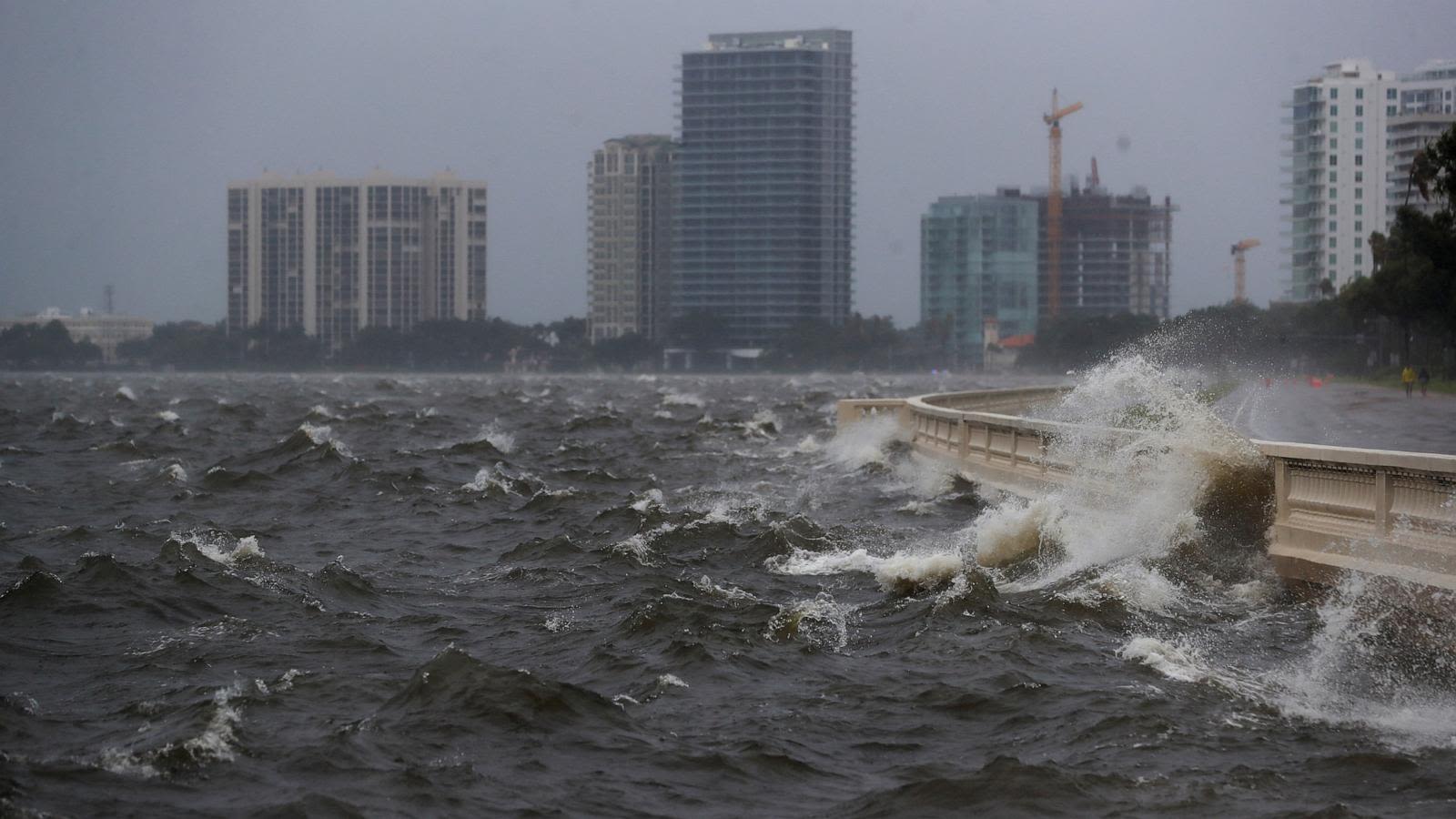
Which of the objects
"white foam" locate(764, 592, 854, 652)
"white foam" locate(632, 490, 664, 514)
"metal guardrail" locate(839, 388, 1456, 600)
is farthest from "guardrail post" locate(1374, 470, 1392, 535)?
"white foam" locate(632, 490, 664, 514)

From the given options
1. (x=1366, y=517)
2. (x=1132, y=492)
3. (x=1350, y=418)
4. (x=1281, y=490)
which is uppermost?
(x=1281, y=490)

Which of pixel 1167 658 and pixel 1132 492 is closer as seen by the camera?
pixel 1167 658

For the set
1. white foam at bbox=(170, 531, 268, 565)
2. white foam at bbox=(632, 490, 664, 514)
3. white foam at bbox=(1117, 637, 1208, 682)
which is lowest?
white foam at bbox=(170, 531, 268, 565)

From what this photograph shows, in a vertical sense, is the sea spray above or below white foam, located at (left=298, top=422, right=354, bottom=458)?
above

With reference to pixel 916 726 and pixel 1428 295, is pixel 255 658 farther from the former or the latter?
pixel 1428 295

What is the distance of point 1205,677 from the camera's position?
11.5m

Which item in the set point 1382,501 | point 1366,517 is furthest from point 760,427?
point 1382,501

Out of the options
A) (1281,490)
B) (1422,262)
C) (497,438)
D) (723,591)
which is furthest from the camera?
(1422,262)

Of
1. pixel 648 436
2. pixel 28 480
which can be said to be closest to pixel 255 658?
pixel 28 480

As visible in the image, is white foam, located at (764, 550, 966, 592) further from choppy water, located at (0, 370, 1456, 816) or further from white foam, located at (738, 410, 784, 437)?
white foam, located at (738, 410, 784, 437)

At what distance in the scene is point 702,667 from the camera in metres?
12.4

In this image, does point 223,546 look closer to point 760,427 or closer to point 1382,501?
point 1382,501

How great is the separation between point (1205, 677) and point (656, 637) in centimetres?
451

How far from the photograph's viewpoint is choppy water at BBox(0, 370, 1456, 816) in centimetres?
916
